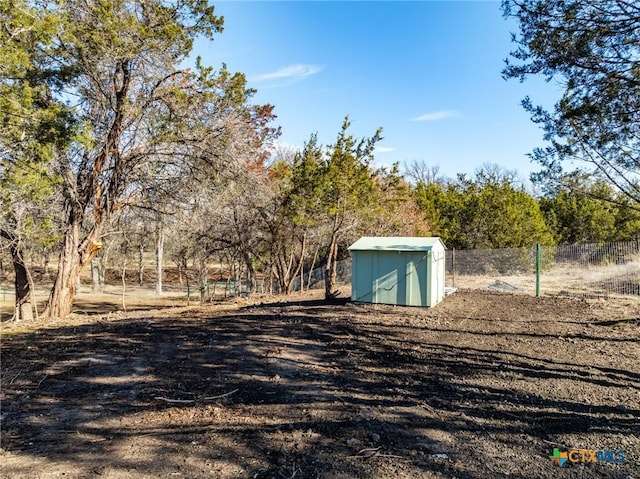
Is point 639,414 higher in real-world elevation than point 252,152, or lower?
lower

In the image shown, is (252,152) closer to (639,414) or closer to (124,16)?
(124,16)

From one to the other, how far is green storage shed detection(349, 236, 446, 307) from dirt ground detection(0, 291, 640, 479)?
6.00ft

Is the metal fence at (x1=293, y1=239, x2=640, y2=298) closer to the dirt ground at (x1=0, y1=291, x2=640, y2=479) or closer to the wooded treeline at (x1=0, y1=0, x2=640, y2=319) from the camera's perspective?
the wooded treeline at (x1=0, y1=0, x2=640, y2=319)

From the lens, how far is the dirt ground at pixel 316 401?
2.59 meters

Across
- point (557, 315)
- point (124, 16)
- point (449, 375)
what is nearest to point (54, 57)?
point (124, 16)

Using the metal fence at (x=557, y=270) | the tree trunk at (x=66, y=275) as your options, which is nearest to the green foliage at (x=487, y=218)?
the metal fence at (x=557, y=270)

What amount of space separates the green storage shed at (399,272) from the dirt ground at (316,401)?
1.83m

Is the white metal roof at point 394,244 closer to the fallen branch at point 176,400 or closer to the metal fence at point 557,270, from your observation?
the metal fence at point 557,270

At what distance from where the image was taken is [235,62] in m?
8.73

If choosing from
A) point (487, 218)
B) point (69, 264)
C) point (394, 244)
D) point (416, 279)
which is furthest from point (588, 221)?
point (69, 264)

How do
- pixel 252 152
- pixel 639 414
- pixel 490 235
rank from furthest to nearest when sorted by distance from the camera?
pixel 490 235
pixel 252 152
pixel 639 414

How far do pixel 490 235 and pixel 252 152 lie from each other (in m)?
12.7

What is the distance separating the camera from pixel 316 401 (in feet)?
11.7

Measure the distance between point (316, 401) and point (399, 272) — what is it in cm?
550
